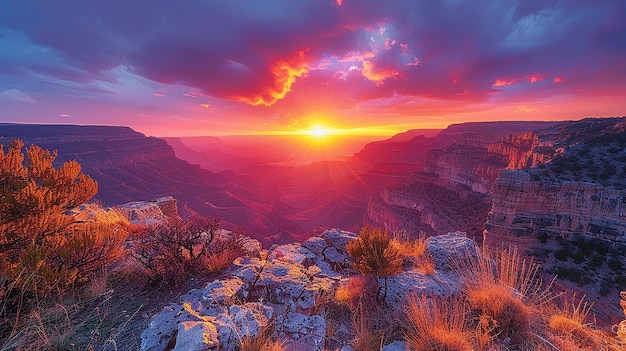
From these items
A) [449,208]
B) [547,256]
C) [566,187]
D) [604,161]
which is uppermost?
[604,161]

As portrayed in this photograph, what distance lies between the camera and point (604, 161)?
71.4ft

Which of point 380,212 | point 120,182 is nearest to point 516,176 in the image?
point 380,212

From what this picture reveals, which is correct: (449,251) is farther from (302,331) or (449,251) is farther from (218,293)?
(218,293)

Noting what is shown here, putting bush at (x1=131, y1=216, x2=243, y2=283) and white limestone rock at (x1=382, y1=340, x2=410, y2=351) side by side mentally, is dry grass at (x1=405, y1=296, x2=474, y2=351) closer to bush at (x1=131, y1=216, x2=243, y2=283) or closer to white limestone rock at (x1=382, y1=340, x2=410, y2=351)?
white limestone rock at (x1=382, y1=340, x2=410, y2=351)

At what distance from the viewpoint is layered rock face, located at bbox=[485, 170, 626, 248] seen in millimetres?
18547

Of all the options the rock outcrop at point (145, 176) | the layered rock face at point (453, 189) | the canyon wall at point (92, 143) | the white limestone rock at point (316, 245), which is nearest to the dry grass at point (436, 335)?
the white limestone rock at point (316, 245)

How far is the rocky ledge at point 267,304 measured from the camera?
2891 millimetres

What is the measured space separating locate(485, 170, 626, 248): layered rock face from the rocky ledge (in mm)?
19572

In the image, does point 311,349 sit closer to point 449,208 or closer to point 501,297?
point 501,297

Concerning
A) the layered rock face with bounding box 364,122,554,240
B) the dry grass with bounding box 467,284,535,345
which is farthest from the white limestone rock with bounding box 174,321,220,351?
the layered rock face with bounding box 364,122,554,240

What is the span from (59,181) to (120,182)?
7354cm

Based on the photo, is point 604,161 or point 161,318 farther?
point 604,161

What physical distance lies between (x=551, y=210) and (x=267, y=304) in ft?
87.1

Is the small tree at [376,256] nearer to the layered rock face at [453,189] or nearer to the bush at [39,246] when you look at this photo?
the bush at [39,246]
